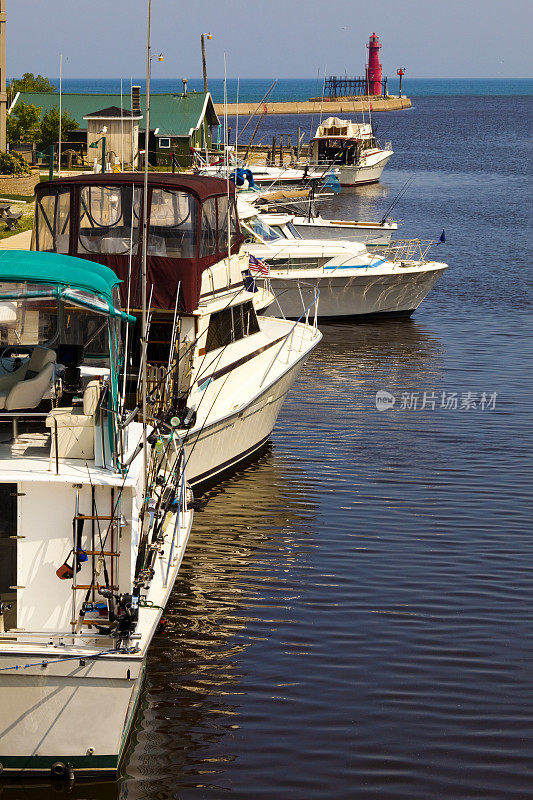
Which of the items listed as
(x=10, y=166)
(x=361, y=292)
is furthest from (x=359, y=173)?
(x=361, y=292)

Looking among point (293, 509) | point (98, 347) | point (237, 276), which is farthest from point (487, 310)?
point (98, 347)

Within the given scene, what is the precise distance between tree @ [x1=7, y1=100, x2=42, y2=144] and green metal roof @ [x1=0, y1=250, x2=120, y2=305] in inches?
1686

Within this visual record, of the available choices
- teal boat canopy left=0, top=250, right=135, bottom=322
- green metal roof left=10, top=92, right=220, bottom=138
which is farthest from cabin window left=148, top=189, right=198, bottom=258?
green metal roof left=10, top=92, right=220, bottom=138

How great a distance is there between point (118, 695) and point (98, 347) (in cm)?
504

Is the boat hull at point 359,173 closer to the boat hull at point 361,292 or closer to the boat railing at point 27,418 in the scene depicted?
the boat hull at point 361,292

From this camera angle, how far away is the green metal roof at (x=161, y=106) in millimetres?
57031

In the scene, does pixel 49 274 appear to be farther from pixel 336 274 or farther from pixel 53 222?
pixel 336 274

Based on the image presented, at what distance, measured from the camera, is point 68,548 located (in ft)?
29.8

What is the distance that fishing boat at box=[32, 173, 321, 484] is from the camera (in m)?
15.1

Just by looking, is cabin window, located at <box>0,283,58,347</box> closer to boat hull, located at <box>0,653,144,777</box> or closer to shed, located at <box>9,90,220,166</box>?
boat hull, located at <box>0,653,144,777</box>

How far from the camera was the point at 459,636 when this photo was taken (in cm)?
1148

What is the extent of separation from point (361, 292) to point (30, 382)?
60.1 feet

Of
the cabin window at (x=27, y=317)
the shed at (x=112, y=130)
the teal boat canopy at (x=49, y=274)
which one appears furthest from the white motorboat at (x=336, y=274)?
the shed at (x=112, y=130)

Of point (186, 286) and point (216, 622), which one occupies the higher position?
point (186, 286)
